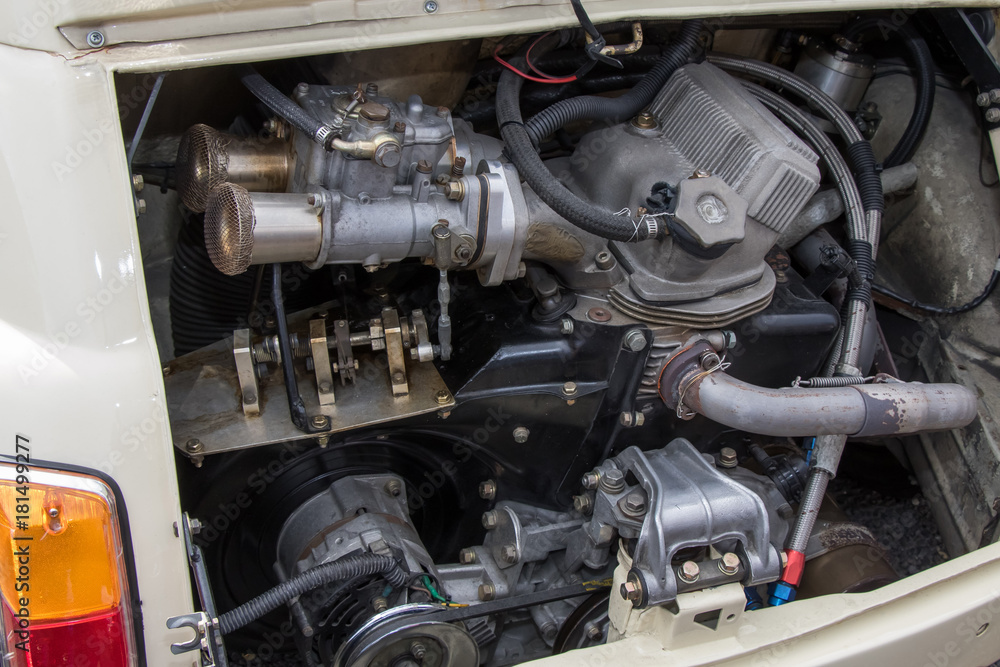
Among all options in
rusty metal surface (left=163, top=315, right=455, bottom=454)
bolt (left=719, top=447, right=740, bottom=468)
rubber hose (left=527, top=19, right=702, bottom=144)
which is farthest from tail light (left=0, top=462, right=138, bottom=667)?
bolt (left=719, top=447, right=740, bottom=468)

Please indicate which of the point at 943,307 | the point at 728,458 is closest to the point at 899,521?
the point at 943,307

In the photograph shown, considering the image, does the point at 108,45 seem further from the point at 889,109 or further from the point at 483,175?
the point at 889,109

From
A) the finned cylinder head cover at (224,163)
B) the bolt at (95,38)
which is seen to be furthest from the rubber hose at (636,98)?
the bolt at (95,38)

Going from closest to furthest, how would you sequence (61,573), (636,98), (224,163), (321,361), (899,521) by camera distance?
(61,573) < (224,163) < (321,361) < (636,98) < (899,521)

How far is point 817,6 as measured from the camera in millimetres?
1578

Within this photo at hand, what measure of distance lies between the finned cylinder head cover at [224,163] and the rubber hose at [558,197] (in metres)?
0.43

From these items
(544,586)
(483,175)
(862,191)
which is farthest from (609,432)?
(862,191)

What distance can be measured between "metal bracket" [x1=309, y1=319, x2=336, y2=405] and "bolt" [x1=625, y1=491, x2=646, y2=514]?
2.07 feet

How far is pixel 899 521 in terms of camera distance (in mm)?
2578

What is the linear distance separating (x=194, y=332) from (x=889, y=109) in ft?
6.59

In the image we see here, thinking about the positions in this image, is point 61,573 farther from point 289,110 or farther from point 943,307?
point 943,307

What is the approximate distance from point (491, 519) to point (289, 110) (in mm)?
992

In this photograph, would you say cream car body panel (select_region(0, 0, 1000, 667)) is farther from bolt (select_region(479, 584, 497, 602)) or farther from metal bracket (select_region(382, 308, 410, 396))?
bolt (select_region(479, 584, 497, 602))

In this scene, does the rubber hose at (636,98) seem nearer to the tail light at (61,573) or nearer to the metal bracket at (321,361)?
the metal bracket at (321,361)
